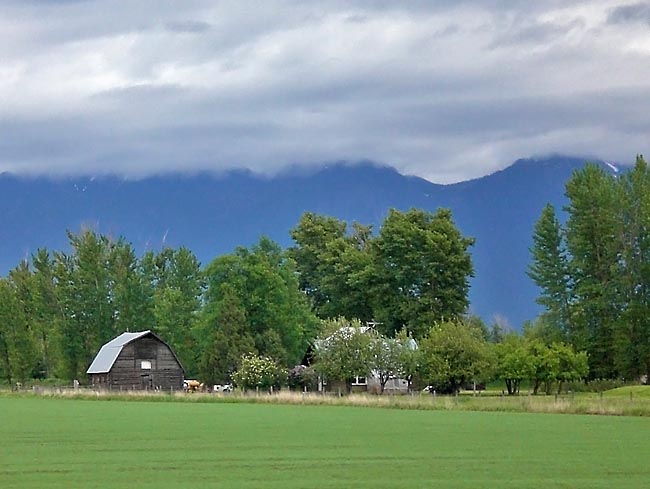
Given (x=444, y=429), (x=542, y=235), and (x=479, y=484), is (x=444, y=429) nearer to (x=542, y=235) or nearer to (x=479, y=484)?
(x=479, y=484)

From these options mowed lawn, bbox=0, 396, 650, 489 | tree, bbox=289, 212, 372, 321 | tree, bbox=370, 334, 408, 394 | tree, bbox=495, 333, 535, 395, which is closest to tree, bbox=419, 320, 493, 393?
tree, bbox=495, 333, 535, 395

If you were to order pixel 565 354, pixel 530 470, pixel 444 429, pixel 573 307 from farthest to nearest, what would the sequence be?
pixel 573 307
pixel 565 354
pixel 444 429
pixel 530 470

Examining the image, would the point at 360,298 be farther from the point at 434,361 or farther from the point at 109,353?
the point at 434,361

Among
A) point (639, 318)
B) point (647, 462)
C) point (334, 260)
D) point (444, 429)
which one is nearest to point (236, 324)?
point (334, 260)

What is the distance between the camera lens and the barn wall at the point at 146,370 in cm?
9319

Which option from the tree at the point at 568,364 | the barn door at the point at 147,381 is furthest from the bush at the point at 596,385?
the barn door at the point at 147,381

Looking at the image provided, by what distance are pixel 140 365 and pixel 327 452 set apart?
67.1 m

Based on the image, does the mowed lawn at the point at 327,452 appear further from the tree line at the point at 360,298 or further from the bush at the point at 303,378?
the bush at the point at 303,378

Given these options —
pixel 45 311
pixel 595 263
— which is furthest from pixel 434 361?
pixel 45 311

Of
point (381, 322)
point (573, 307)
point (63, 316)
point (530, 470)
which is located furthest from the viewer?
point (63, 316)

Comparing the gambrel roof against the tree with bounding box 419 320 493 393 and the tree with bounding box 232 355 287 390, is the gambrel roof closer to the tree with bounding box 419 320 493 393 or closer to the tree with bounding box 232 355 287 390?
the tree with bounding box 232 355 287 390

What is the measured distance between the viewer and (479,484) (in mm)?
21781

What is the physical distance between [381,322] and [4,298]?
3699cm

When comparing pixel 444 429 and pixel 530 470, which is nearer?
pixel 530 470
